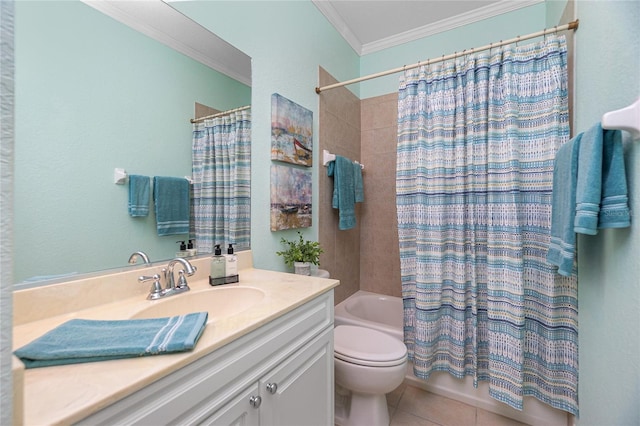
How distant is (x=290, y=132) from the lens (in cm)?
161

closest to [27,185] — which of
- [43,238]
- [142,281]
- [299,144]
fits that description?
[43,238]

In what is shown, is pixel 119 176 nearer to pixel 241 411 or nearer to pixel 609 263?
pixel 241 411

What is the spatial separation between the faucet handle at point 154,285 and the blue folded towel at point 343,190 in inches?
50.5

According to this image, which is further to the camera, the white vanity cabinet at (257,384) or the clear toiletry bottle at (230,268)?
the clear toiletry bottle at (230,268)

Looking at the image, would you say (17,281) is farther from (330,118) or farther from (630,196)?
(330,118)

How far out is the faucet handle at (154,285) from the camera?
93cm

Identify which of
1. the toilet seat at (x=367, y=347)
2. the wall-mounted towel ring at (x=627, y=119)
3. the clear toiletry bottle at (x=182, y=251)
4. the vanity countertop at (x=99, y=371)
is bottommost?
the toilet seat at (x=367, y=347)

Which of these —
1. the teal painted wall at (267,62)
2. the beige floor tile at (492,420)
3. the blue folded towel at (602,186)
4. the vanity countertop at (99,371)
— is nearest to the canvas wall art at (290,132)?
the teal painted wall at (267,62)

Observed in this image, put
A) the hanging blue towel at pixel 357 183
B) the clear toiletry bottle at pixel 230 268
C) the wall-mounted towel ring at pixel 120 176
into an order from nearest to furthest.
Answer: the wall-mounted towel ring at pixel 120 176 → the clear toiletry bottle at pixel 230 268 → the hanging blue towel at pixel 357 183

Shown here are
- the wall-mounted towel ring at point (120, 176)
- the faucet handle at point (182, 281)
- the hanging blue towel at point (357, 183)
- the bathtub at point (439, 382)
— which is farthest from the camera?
the hanging blue towel at point (357, 183)

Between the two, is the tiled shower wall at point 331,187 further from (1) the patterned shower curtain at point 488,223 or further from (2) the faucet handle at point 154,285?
(2) the faucet handle at point 154,285

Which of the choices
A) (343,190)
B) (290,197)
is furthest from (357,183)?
(290,197)

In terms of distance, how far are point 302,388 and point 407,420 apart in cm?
98

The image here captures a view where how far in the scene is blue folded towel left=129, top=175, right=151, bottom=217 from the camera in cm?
94
